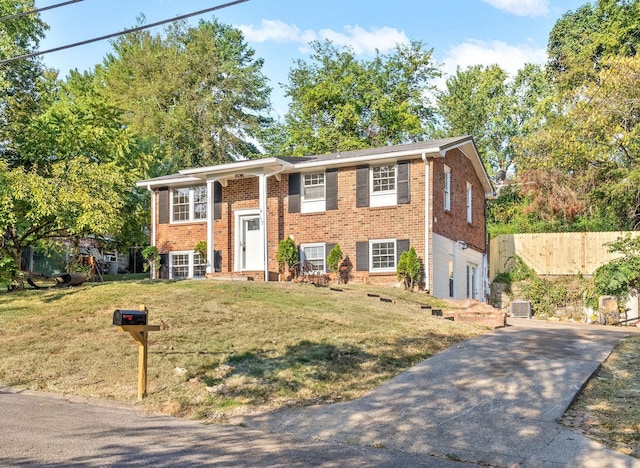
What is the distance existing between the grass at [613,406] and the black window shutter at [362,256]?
Answer: 10594mm

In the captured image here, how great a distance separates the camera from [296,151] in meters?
35.9

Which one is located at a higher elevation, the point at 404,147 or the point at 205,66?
the point at 205,66

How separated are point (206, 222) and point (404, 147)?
7682mm

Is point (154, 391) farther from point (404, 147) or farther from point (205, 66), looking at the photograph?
point (205, 66)

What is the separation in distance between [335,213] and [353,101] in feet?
57.1

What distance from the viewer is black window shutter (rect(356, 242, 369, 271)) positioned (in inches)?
776

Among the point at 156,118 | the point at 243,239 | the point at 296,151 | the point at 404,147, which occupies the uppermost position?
the point at 156,118

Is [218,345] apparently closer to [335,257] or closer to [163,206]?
[335,257]

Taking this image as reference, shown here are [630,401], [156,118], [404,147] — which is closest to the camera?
[630,401]

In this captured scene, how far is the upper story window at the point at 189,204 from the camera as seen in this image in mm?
Result: 22969

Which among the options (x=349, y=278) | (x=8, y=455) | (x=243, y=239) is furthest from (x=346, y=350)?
(x=243, y=239)

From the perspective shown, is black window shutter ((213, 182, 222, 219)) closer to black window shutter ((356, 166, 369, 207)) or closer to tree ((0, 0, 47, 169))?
black window shutter ((356, 166, 369, 207))

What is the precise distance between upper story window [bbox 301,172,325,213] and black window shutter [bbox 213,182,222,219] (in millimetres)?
3162

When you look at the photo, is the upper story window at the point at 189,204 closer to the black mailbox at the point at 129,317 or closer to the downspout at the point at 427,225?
the downspout at the point at 427,225
